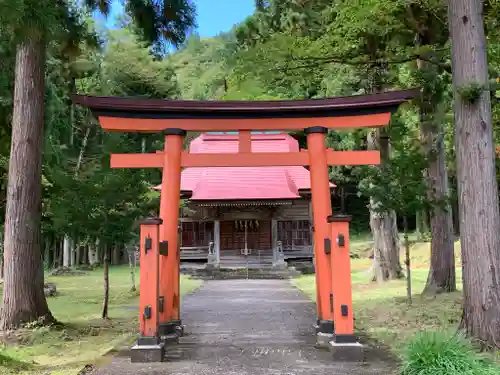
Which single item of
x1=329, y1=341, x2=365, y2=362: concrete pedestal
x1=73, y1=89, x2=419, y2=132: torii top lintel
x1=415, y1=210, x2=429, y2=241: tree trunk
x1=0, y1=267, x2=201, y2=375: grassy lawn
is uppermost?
x1=73, y1=89, x2=419, y2=132: torii top lintel

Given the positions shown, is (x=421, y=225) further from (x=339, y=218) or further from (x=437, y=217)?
(x=339, y=218)

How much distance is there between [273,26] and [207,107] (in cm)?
970

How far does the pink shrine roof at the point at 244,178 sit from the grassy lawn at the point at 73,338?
27.5ft

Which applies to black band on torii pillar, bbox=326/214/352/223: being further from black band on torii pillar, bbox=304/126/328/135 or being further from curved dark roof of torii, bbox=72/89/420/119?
curved dark roof of torii, bbox=72/89/420/119

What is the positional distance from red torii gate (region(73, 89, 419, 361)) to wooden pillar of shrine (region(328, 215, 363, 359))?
461 mm

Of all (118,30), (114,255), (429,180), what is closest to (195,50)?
(118,30)

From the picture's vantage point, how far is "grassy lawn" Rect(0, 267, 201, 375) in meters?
5.79

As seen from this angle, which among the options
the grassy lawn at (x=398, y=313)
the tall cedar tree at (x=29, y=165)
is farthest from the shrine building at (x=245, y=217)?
the tall cedar tree at (x=29, y=165)

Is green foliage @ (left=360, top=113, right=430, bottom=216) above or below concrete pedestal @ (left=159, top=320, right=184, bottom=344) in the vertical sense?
above

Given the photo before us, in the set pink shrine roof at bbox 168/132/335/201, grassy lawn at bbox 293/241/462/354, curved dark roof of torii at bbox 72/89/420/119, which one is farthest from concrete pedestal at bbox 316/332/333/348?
pink shrine roof at bbox 168/132/335/201

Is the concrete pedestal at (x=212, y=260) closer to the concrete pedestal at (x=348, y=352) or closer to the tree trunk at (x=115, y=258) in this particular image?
the tree trunk at (x=115, y=258)

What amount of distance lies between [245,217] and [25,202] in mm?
14443

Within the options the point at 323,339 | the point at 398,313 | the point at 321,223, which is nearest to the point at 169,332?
the point at 323,339

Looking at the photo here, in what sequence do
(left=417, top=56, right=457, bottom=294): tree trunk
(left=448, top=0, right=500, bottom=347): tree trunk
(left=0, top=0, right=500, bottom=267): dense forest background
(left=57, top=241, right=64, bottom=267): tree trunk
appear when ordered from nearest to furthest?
(left=448, top=0, right=500, bottom=347): tree trunk < (left=0, top=0, right=500, bottom=267): dense forest background < (left=417, top=56, right=457, bottom=294): tree trunk < (left=57, top=241, right=64, bottom=267): tree trunk
